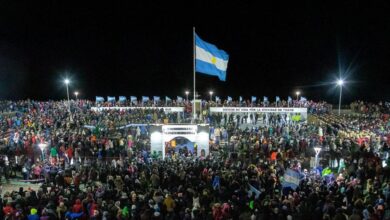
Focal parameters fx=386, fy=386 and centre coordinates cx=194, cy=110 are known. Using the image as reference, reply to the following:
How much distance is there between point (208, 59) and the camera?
22.6 metres

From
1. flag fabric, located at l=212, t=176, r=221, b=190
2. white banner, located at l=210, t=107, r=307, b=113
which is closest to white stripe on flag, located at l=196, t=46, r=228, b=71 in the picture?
flag fabric, located at l=212, t=176, r=221, b=190

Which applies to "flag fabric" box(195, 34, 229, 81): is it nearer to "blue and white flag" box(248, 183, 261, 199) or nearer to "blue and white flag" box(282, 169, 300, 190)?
"blue and white flag" box(248, 183, 261, 199)

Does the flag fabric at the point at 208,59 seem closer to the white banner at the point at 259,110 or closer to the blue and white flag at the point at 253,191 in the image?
the blue and white flag at the point at 253,191

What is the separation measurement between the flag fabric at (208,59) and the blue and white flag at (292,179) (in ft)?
33.4

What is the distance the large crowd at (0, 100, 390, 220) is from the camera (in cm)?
1093

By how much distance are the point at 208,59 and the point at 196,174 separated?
358 inches

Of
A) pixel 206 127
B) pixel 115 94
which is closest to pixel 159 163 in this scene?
pixel 206 127

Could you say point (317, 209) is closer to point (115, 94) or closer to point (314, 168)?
point (314, 168)

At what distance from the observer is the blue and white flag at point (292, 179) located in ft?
42.4

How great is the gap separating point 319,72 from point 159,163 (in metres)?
91.5

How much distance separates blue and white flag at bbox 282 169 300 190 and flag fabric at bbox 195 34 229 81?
33.4 ft

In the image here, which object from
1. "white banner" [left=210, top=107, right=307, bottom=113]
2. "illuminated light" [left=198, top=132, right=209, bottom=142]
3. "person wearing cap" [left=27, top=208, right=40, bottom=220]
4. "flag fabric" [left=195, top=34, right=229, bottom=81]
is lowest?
"person wearing cap" [left=27, top=208, right=40, bottom=220]

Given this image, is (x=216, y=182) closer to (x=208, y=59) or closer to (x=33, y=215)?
(x=33, y=215)

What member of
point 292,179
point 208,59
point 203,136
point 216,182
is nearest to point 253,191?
point 292,179
